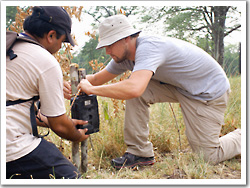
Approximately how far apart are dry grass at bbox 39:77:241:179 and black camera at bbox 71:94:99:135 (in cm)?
51

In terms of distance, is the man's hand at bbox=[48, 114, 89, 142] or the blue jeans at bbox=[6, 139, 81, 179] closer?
the blue jeans at bbox=[6, 139, 81, 179]

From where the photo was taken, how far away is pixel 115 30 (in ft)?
9.27

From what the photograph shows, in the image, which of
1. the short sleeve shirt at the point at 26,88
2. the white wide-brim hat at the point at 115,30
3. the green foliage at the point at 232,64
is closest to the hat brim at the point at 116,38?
the white wide-brim hat at the point at 115,30

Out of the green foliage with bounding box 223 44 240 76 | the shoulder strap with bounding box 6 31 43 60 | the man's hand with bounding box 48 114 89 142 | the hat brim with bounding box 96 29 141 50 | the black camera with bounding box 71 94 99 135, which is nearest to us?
the shoulder strap with bounding box 6 31 43 60

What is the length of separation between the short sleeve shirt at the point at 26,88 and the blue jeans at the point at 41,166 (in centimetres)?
6

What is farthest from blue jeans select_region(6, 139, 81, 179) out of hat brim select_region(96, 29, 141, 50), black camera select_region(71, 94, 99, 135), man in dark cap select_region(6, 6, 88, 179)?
hat brim select_region(96, 29, 141, 50)

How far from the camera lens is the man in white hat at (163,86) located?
2656 mm

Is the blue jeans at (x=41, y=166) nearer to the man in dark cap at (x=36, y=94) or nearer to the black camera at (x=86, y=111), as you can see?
the man in dark cap at (x=36, y=94)

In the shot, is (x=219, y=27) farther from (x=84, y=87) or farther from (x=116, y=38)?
(x=84, y=87)

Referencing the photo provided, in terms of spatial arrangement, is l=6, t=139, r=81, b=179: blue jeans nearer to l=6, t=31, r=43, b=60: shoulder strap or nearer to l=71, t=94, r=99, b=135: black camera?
l=71, t=94, r=99, b=135: black camera

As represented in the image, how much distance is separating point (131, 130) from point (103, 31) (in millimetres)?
1300

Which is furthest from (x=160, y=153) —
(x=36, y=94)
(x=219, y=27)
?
(x=219, y=27)

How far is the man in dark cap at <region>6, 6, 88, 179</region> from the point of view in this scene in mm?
2029

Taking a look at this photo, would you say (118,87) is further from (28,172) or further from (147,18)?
(147,18)
